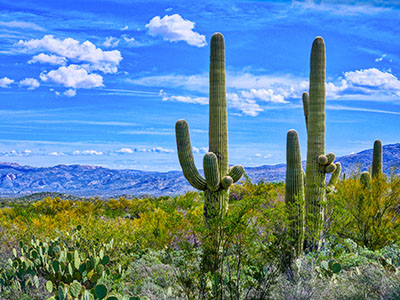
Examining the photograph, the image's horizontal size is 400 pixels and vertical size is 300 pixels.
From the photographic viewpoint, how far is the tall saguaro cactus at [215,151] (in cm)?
874

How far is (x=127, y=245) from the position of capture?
962 cm

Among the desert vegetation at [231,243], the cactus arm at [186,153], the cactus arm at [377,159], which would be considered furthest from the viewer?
the cactus arm at [377,159]

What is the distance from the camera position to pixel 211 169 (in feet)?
27.9

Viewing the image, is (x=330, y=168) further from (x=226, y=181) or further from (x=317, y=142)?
(x=226, y=181)

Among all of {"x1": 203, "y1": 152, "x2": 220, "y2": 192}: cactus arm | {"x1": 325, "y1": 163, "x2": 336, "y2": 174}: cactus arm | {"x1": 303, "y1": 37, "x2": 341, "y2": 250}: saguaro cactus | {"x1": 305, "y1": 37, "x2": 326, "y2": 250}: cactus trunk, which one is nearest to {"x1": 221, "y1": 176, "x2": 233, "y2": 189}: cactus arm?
{"x1": 203, "y1": 152, "x2": 220, "y2": 192}: cactus arm

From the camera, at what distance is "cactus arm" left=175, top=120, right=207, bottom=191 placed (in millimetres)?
8875

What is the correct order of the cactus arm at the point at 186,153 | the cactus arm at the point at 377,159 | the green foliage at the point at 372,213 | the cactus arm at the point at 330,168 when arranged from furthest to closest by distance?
the cactus arm at the point at 377,159 → the cactus arm at the point at 330,168 → the green foliage at the point at 372,213 → the cactus arm at the point at 186,153

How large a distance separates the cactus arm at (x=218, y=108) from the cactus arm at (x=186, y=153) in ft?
1.77

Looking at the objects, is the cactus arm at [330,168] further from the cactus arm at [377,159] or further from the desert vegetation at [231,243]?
the cactus arm at [377,159]

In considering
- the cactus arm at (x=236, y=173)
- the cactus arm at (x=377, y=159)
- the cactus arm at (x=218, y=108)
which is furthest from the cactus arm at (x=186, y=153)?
the cactus arm at (x=377, y=159)

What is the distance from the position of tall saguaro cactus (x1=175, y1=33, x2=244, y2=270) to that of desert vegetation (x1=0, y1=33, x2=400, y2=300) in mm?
24

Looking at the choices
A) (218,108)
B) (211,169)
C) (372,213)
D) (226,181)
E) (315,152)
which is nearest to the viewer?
(211,169)

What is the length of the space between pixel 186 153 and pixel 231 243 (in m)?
3.08

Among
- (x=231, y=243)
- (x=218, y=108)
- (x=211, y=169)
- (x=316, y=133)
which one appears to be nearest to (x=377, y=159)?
(x=316, y=133)
